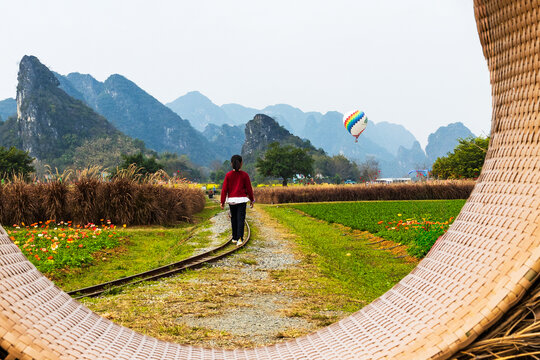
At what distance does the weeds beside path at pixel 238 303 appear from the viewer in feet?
9.39

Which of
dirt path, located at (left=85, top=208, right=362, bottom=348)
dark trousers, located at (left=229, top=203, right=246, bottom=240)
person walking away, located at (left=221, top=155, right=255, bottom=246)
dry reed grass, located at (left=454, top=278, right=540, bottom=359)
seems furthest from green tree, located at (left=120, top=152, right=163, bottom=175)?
dry reed grass, located at (left=454, top=278, right=540, bottom=359)

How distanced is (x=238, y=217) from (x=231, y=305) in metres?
3.50

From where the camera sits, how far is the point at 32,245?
6531mm

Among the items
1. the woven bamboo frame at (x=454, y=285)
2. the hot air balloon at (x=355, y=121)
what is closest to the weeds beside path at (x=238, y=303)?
the woven bamboo frame at (x=454, y=285)

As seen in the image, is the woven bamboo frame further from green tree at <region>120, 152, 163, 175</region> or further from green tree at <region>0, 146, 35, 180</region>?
green tree at <region>120, 152, 163, 175</region>

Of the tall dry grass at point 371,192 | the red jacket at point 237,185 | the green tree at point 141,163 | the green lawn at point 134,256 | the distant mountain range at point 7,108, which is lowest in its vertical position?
the tall dry grass at point 371,192

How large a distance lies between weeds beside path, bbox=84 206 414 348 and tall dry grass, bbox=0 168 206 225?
19.0 ft

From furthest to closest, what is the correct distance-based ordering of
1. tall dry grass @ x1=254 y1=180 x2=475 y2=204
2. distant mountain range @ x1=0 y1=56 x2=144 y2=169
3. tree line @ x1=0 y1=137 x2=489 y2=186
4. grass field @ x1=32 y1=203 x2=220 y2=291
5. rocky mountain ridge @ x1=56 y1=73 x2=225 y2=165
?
rocky mountain ridge @ x1=56 y1=73 x2=225 y2=165 → distant mountain range @ x1=0 y1=56 x2=144 y2=169 → tree line @ x1=0 y1=137 x2=489 y2=186 → tall dry grass @ x1=254 y1=180 x2=475 y2=204 → grass field @ x1=32 y1=203 x2=220 y2=291

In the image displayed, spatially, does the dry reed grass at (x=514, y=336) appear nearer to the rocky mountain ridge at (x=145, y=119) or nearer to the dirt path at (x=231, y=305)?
the dirt path at (x=231, y=305)

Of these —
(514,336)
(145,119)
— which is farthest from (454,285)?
(145,119)

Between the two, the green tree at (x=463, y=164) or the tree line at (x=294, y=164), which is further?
the green tree at (x=463, y=164)

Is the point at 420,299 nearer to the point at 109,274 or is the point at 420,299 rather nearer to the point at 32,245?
the point at 109,274

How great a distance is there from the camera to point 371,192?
2903cm

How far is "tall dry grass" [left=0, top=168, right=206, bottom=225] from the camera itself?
10.5 meters
